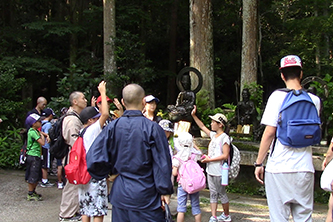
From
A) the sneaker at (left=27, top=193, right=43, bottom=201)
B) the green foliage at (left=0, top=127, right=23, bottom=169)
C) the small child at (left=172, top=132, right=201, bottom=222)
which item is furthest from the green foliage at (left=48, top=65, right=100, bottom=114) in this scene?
the small child at (left=172, top=132, right=201, bottom=222)

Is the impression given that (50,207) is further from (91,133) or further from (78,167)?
(91,133)

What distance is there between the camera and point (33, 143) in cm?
778

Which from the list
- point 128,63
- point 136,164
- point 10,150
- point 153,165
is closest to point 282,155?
point 153,165

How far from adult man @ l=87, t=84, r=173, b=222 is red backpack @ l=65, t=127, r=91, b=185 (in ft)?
4.46

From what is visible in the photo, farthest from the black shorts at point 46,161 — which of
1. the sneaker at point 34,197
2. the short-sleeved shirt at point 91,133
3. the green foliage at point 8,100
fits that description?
the short-sleeved shirt at point 91,133

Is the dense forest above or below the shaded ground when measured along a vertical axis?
above

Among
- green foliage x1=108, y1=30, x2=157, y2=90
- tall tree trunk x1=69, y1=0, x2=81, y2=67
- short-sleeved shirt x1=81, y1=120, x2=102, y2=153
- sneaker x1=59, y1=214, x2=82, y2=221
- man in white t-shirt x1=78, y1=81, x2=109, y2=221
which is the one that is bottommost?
sneaker x1=59, y1=214, x2=82, y2=221

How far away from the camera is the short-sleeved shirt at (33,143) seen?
300 inches

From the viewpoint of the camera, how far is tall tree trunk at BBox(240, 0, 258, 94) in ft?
51.3

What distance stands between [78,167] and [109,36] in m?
11.0

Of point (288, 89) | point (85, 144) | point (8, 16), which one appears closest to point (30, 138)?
point (85, 144)

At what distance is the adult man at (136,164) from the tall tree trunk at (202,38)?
10.7 m

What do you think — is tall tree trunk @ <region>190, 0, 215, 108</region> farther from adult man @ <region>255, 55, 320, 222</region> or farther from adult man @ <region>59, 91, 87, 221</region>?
adult man @ <region>255, 55, 320, 222</region>

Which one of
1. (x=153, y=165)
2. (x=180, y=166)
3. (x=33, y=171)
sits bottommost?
(x=33, y=171)
